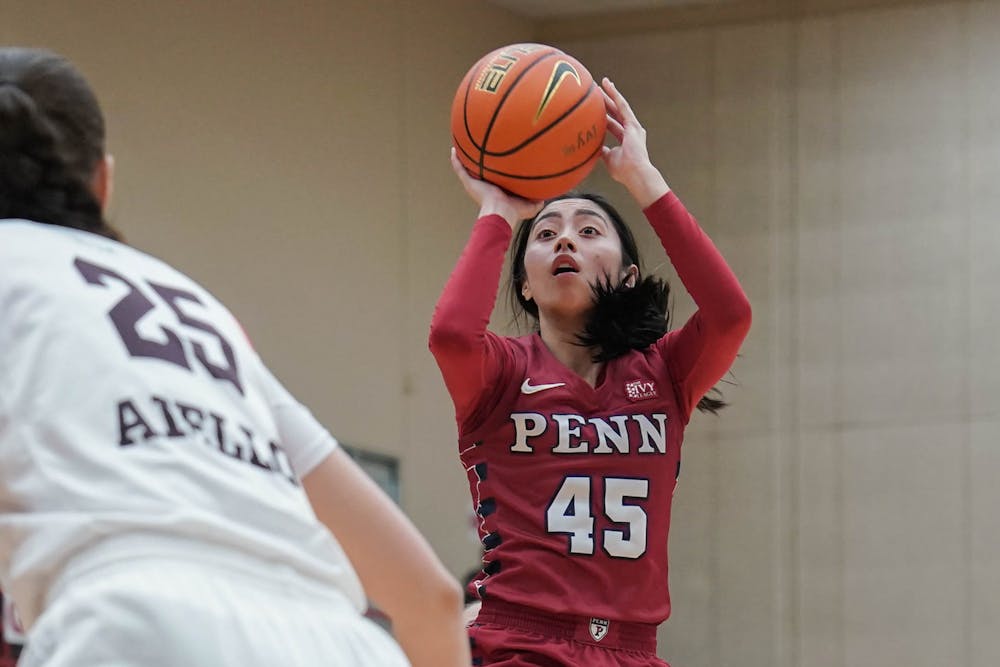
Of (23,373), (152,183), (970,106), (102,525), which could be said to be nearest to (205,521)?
(102,525)

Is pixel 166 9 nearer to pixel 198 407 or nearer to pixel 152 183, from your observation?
pixel 152 183

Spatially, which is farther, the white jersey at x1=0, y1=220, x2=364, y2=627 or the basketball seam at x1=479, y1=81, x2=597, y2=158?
the basketball seam at x1=479, y1=81, x2=597, y2=158

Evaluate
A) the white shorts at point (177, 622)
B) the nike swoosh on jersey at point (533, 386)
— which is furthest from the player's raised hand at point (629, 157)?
the white shorts at point (177, 622)

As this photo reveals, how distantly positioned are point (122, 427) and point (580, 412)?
2.34 m

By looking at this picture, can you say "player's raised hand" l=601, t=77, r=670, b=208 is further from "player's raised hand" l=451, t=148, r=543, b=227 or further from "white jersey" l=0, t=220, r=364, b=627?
"white jersey" l=0, t=220, r=364, b=627

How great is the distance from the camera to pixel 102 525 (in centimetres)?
183

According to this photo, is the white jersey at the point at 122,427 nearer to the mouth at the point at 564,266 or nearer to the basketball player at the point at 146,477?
the basketball player at the point at 146,477

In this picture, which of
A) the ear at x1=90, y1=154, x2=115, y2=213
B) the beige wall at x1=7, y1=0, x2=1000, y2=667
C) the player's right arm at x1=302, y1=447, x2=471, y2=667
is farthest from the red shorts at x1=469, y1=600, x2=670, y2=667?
the beige wall at x1=7, y1=0, x2=1000, y2=667

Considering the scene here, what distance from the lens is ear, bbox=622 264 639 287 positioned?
14.7 ft

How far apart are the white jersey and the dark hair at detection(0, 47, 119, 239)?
42 millimetres

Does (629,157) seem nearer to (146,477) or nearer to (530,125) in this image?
(530,125)

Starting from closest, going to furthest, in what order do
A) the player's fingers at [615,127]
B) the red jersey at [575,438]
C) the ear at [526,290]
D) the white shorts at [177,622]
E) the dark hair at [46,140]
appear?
the white shorts at [177,622]
the dark hair at [46,140]
the red jersey at [575,438]
the player's fingers at [615,127]
the ear at [526,290]

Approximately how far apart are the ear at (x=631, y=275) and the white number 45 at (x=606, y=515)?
0.66m

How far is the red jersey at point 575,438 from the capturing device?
396 centimetres
